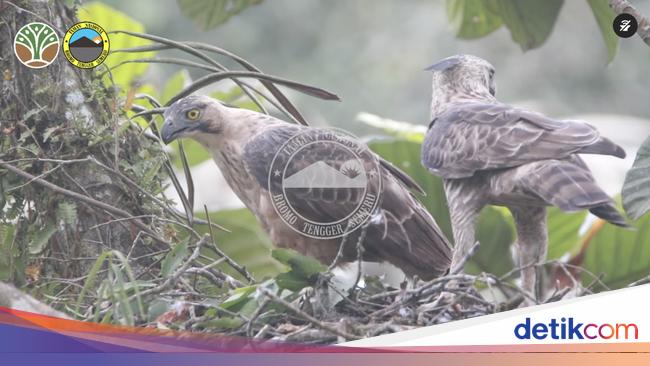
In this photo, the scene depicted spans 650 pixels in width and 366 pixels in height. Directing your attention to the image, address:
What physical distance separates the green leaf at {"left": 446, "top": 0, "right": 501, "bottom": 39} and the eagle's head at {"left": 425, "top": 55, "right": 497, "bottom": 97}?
0.74 meters

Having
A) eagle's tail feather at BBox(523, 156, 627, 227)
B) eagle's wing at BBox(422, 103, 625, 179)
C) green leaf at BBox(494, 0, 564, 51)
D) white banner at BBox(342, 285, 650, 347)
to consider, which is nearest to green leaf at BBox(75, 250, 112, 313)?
white banner at BBox(342, 285, 650, 347)

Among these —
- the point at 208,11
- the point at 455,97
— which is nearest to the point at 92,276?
the point at 455,97

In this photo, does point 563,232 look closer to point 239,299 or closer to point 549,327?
point 549,327

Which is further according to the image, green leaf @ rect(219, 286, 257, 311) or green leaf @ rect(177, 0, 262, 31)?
green leaf @ rect(177, 0, 262, 31)

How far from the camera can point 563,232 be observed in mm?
1809

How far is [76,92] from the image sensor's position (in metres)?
1.70

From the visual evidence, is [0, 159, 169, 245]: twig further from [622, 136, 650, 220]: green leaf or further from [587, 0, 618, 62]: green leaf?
[587, 0, 618, 62]: green leaf

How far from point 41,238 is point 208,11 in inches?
36.0

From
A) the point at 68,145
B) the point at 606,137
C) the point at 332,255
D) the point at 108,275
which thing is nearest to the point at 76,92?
the point at 68,145

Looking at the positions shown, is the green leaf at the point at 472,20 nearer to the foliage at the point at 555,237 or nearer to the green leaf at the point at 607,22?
the green leaf at the point at 607,22

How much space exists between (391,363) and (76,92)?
2.51ft

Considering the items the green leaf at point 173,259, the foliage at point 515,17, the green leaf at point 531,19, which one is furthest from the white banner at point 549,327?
the green leaf at point 531,19

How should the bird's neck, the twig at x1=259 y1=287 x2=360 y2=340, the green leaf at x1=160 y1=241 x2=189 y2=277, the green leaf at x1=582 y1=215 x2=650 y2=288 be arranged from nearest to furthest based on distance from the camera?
1. the twig at x1=259 y1=287 x2=360 y2=340
2. the green leaf at x1=160 y1=241 x2=189 y2=277
3. the bird's neck
4. the green leaf at x1=582 y1=215 x2=650 y2=288

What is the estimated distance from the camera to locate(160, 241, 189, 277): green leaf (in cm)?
157
